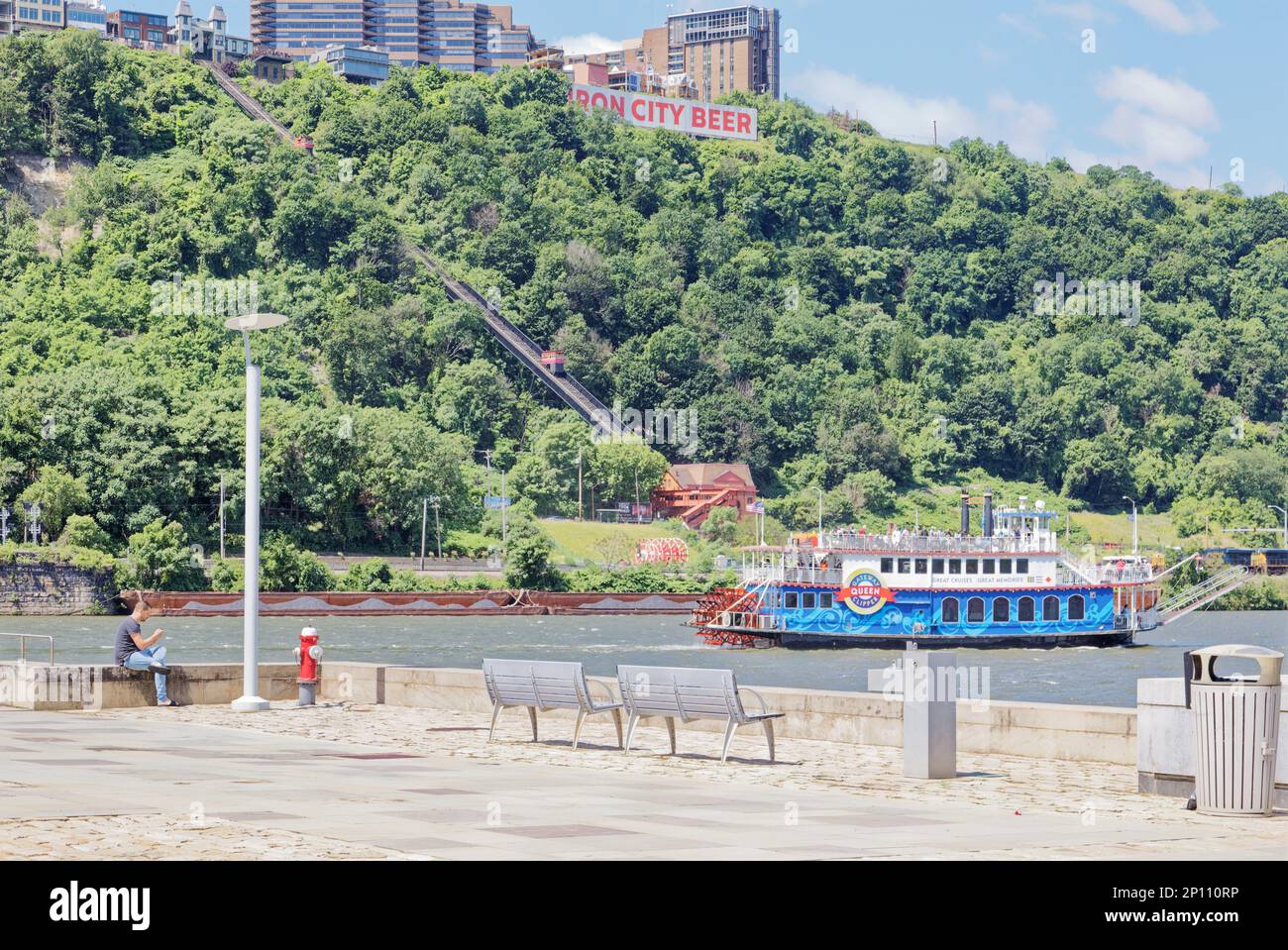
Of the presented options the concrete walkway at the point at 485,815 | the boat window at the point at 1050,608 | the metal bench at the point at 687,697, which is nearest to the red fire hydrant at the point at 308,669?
the concrete walkway at the point at 485,815

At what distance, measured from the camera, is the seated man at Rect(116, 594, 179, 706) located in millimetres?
30384

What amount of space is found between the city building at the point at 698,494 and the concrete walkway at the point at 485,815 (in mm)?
162879

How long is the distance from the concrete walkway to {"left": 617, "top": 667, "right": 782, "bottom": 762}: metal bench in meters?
0.63

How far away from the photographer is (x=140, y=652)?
3064 cm

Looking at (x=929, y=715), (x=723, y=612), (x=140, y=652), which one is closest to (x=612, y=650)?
(x=723, y=612)

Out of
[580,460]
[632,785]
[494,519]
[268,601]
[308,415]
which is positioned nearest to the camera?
[632,785]

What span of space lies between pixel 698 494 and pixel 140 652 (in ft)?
532

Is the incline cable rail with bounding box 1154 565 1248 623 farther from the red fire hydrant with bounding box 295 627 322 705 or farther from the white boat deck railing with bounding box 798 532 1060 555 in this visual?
the red fire hydrant with bounding box 295 627 322 705

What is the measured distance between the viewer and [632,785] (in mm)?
19969
